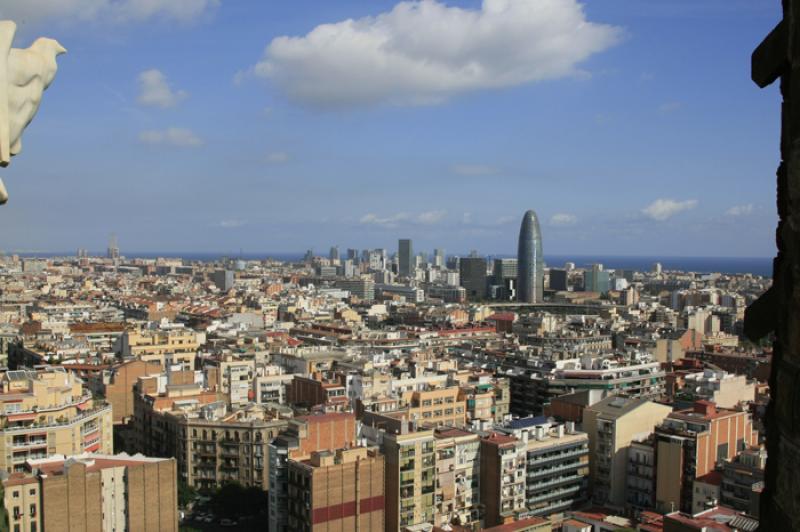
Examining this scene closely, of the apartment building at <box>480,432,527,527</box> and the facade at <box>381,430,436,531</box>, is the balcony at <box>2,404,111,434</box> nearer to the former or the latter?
the facade at <box>381,430,436,531</box>

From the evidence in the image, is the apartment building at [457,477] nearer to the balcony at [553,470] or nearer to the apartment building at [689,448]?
the balcony at [553,470]

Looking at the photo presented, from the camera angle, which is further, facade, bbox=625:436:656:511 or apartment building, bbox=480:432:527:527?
facade, bbox=625:436:656:511

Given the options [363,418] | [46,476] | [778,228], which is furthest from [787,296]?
[363,418]

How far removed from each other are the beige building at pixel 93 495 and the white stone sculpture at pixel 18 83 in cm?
1142

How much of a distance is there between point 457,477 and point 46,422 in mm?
7321

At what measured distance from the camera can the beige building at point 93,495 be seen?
38.9 ft

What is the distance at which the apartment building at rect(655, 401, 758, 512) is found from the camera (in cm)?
1487

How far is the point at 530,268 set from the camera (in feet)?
224

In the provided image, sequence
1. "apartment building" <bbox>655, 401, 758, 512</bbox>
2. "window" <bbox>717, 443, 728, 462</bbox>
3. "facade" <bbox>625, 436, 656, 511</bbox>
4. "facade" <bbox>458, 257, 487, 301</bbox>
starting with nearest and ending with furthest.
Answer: "apartment building" <bbox>655, 401, 758, 512</bbox> < "window" <bbox>717, 443, 728, 462</bbox> < "facade" <bbox>625, 436, 656, 511</bbox> < "facade" <bbox>458, 257, 487, 301</bbox>

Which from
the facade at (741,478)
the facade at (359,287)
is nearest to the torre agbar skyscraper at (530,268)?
the facade at (359,287)

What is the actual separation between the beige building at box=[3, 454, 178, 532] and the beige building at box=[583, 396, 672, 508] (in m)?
8.00

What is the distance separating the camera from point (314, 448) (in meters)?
14.2

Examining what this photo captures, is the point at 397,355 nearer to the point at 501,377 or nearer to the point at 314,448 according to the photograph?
the point at 501,377

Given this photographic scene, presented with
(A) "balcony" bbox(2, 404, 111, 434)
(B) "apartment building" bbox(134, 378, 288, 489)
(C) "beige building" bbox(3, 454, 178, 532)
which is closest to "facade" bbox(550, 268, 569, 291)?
(B) "apartment building" bbox(134, 378, 288, 489)
